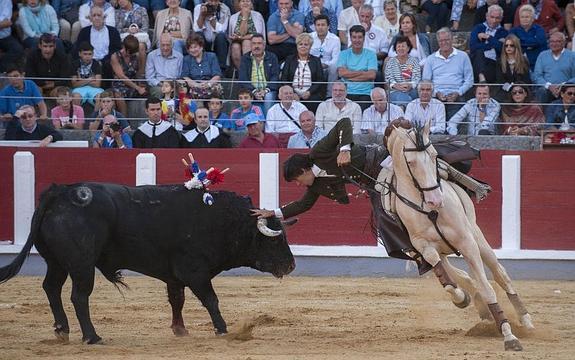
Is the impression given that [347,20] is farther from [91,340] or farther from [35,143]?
[91,340]

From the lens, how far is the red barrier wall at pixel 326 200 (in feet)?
41.8

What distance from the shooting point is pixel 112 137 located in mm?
13469

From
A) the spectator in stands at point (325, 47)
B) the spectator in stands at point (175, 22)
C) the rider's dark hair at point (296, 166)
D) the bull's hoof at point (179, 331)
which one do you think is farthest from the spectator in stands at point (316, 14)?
the bull's hoof at point (179, 331)

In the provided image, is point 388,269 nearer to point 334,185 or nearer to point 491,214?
point 491,214

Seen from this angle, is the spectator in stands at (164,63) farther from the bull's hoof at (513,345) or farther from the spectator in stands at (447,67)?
the bull's hoof at (513,345)

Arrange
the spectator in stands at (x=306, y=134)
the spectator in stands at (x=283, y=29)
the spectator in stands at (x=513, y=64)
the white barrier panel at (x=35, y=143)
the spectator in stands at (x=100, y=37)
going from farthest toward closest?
the spectator in stands at (x=100, y=37) → the spectator in stands at (x=283, y=29) → the spectator in stands at (x=513, y=64) → the white barrier panel at (x=35, y=143) → the spectator in stands at (x=306, y=134)

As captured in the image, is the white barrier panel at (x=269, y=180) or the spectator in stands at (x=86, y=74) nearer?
the white barrier panel at (x=269, y=180)

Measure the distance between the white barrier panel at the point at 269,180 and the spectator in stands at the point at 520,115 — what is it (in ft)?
8.60

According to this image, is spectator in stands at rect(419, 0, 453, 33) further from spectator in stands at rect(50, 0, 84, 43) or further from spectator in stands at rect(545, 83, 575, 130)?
spectator in stands at rect(50, 0, 84, 43)

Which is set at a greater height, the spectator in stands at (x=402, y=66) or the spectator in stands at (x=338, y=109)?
the spectator in stands at (x=402, y=66)

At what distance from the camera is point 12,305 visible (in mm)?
10625

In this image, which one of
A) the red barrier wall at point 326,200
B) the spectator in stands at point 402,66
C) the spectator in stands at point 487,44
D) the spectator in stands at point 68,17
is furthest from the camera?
the spectator in stands at point 68,17

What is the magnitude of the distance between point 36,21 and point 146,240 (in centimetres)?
735

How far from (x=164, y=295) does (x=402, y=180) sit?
3792mm
